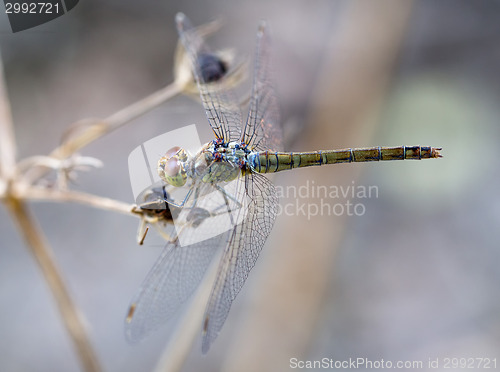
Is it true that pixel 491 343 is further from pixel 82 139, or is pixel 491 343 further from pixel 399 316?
pixel 82 139

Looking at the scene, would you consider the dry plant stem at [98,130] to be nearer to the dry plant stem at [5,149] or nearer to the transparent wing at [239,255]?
the dry plant stem at [5,149]

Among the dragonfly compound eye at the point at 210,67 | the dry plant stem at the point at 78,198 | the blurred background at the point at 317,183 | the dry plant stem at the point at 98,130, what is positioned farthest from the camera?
the blurred background at the point at 317,183

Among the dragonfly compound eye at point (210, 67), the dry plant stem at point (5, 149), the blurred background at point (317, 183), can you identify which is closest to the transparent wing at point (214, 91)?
the dragonfly compound eye at point (210, 67)

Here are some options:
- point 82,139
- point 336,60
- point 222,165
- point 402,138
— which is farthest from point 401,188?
point 82,139

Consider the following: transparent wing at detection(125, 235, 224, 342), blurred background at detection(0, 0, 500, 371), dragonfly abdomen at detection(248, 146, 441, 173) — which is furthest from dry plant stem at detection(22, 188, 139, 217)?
blurred background at detection(0, 0, 500, 371)

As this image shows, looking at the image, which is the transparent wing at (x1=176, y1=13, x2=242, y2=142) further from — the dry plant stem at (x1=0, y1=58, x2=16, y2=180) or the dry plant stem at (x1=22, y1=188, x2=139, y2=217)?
the dry plant stem at (x1=0, y1=58, x2=16, y2=180)

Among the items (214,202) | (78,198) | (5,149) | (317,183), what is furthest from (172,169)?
(317,183)
